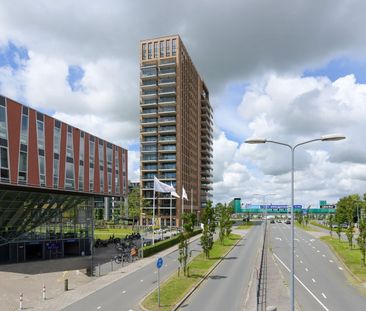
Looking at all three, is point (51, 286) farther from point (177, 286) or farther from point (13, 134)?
point (13, 134)

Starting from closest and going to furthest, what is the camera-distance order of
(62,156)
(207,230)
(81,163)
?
(62,156) < (207,230) < (81,163)

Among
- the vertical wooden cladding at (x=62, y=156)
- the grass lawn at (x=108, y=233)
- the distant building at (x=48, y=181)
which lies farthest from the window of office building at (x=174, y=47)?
the vertical wooden cladding at (x=62, y=156)

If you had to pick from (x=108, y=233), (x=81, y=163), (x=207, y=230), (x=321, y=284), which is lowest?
(x=108, y=233)

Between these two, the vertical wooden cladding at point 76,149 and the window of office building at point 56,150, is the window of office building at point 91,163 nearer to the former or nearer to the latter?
the vertical wooden cladding at point 76,149

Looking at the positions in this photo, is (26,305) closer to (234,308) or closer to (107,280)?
(107,280)

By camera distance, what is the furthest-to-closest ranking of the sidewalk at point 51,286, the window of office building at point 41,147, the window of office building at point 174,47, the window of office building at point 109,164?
the window of office building at point 174,47
the window of office building at point 109,164
the window of office building at point 41,147
the sidewalk at point 51,286

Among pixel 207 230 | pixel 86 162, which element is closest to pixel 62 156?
pixel 86 162

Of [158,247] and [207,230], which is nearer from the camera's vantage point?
[207,230]

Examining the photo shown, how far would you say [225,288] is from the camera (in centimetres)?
3350

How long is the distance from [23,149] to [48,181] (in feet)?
17.8

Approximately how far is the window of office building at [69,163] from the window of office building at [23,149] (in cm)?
787

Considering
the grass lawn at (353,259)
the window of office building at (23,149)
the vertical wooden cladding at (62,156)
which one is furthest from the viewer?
Answer: the vertical wooden cladding at (62,156)

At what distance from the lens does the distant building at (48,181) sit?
132ft

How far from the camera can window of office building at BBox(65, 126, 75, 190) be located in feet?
160
